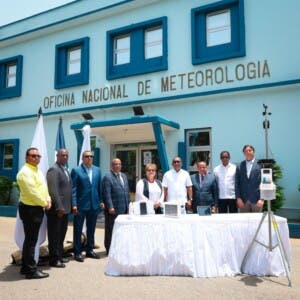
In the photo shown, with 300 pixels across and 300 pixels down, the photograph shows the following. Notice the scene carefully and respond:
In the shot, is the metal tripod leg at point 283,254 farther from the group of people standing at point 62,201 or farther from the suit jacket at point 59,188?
the suit jacket at point 59,188

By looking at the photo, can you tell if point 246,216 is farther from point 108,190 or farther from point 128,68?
point 128,68

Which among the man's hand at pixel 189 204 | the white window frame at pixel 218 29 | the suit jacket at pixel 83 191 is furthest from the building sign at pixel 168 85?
the suit jacket at pixel 83 191

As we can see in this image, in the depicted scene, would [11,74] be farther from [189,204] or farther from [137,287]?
[137,287]

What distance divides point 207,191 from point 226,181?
0.42m

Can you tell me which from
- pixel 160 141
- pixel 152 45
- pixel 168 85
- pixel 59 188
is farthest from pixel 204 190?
pixel 152 45

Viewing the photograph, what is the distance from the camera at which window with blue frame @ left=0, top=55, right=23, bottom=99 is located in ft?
47.1

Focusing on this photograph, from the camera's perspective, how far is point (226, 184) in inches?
259

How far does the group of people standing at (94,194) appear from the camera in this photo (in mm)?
4855

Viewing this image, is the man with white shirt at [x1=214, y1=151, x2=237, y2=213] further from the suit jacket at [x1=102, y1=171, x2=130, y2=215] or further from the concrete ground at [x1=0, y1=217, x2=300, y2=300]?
the suit jacket at [x1=102, y1=171, x2=130, y2=215]

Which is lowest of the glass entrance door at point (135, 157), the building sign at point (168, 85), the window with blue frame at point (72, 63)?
the glass entrance door at point (135, 157)

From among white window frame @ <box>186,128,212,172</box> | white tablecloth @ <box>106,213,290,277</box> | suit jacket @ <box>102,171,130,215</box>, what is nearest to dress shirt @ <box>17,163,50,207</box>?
white tablecloth @ <box>106,213,290,277</box>

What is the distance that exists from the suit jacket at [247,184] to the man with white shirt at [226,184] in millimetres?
326

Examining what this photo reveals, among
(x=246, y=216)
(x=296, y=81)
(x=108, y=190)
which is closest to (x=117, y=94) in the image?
(x=296, y=81)

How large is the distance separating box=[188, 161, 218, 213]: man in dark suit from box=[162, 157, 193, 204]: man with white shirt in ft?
0.53
